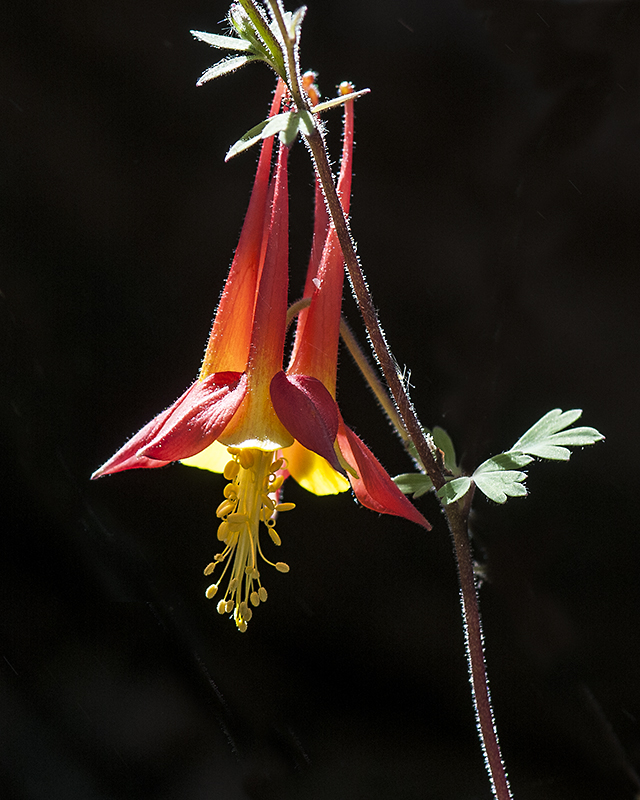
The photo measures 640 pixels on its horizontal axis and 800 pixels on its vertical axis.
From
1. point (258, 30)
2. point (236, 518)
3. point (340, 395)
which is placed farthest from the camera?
point (340, 395)

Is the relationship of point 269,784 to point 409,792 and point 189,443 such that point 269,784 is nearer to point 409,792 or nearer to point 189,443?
point 409,792

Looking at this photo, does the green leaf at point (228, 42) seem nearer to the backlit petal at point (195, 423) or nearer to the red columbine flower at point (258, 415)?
the red columbine flower at point (258, 415)

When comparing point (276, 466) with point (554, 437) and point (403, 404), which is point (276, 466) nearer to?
point (403, 404)

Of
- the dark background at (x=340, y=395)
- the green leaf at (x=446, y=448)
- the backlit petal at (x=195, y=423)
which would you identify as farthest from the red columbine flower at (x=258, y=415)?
the dark background at (x=340, y=395)

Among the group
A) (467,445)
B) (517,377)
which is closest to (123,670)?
(467,445)

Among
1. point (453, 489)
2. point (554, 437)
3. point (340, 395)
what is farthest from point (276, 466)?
point (340, 395)

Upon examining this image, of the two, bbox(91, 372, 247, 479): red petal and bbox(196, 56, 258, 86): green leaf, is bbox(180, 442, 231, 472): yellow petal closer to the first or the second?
bbox(91, 372, 247, 479): red petal
